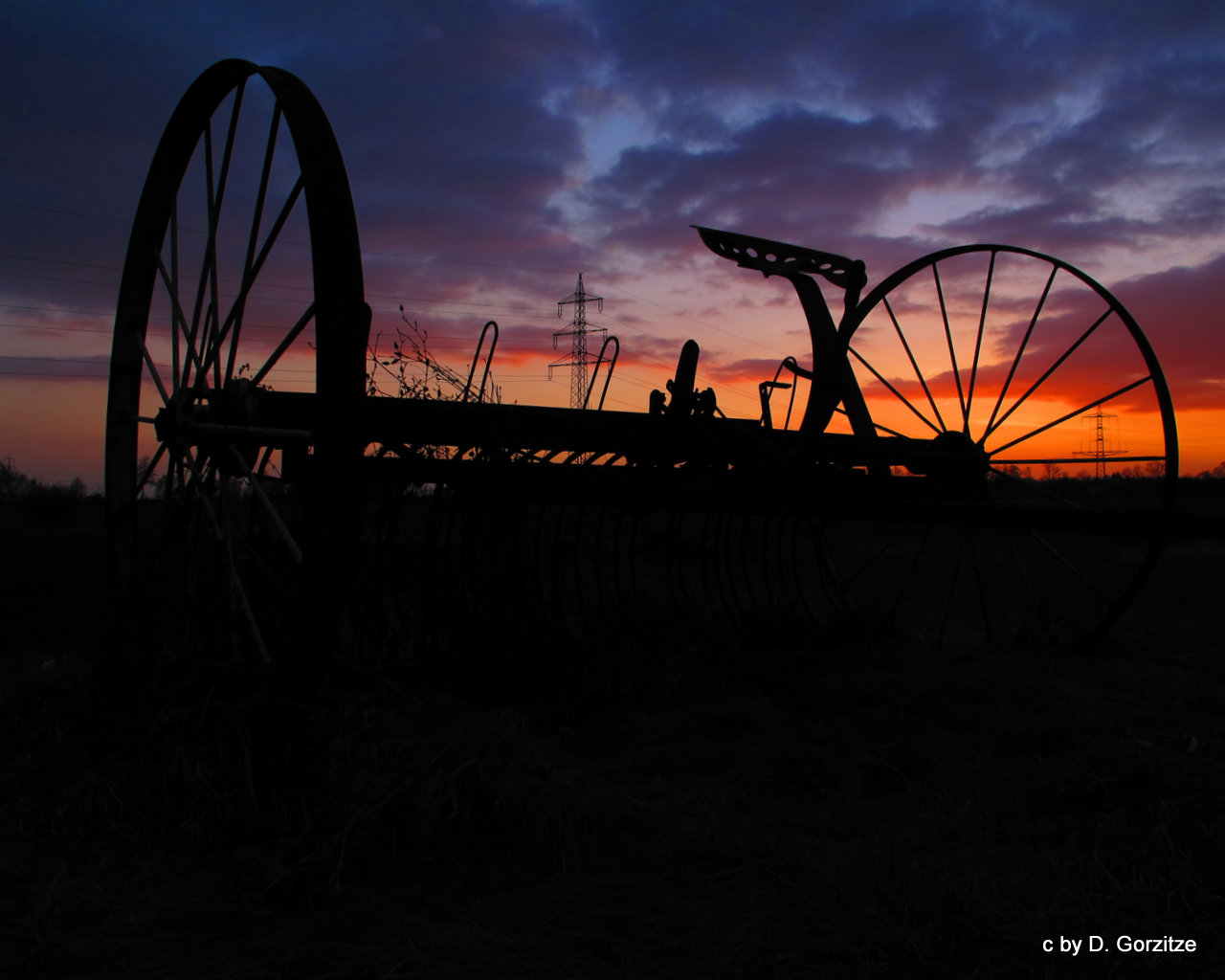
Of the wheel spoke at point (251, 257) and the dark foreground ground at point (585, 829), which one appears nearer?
the dark foreground ground at point (585, 829)

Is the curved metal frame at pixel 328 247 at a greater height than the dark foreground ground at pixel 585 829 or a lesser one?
greater

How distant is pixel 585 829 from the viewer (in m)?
2.84

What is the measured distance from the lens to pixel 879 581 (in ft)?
52.6

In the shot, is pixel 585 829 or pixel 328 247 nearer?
pixel 585 829

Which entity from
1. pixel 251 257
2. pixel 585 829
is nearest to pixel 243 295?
pixel 251 257

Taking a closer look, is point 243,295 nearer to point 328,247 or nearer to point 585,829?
point 328,247

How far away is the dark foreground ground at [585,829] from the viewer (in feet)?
7.25

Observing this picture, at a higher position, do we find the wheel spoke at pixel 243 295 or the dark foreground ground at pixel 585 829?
the wheel spoke at pixel 243 295

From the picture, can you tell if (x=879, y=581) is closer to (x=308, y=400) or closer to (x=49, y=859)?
(x=308, y=400)

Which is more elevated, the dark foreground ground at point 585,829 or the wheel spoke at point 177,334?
the wheel spoke at point 177,334

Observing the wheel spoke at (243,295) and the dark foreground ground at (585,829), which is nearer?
the dark foreground ground at (585,829)

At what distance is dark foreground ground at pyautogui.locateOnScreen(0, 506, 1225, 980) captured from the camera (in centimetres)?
221

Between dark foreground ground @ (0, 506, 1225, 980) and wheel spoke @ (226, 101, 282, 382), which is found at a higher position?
wheel spoke @ (226, 101, 282, 382)

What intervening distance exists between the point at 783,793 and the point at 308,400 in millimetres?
2679
